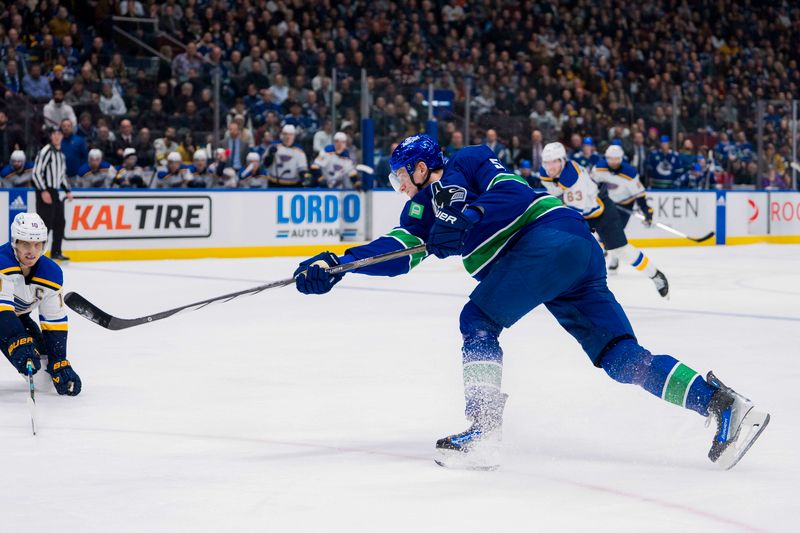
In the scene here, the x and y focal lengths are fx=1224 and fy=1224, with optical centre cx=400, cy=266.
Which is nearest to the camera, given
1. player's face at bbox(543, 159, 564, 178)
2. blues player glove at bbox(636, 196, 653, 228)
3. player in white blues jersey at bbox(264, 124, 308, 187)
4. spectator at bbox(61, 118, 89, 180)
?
player's face at bbox(543, 159, 564, 178)

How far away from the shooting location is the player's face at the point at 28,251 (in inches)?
184

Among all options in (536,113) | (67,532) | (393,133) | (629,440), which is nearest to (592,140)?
(536,113)

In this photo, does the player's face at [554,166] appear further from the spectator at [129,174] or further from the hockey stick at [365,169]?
the spectator at [129,174]

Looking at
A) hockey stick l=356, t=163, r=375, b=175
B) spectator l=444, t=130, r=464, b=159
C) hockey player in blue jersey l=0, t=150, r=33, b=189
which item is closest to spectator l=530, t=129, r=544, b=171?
spectator l=444, t=130, r=464, b=159

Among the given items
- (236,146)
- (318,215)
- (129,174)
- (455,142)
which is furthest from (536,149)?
(129,174)

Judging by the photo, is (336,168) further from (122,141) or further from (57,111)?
(57,111)

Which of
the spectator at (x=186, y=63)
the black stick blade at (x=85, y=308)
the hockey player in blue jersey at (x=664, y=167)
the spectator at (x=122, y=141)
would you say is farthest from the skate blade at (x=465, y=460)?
the hockey player in blue jersey at (x=664, y=167)

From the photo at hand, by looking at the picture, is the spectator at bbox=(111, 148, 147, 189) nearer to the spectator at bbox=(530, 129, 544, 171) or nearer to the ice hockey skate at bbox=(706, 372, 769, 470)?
the spectator at bbox=(530, 129, 544, 171)

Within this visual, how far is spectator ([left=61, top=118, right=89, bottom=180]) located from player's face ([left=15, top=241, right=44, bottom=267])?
25.6ft

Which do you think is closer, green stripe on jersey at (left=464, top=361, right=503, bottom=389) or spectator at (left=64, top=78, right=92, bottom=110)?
green stripe on jersey at (left=464, top=361, right=503, bottom=389)

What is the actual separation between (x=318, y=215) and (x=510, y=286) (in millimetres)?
10905

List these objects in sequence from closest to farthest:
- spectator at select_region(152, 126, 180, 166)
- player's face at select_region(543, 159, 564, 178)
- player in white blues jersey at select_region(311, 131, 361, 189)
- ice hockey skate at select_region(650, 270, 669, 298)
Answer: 1. ice hockey skate at select_region(650, 270, 669, 298)
2. player's face at select_region(543, 159, 564, 178)
3. spectator at select_region(152, 126, 180, 166)
4. player in white blues jersey at select_region(311, 131, 361, 189)

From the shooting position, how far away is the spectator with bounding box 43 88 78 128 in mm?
12320

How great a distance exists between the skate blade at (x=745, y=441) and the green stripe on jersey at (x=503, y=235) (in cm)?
84
